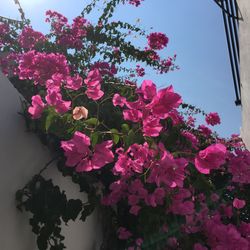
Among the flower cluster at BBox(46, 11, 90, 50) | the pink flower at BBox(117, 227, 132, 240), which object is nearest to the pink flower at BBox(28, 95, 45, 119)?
the pink flower at BBox(117, 227, 132, 240)

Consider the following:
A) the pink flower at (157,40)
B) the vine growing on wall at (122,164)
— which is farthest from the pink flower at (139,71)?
the vine growing on wall at (122,164)

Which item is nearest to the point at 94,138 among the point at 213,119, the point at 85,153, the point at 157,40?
the point at 85,153

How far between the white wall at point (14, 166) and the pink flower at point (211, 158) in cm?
69

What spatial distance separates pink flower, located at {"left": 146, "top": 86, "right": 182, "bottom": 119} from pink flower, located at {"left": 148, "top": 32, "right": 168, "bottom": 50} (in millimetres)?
4113

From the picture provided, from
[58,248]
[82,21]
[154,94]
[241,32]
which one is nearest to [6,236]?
[58,248]

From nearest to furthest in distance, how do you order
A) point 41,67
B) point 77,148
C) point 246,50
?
point 77,148 < point 41,67 < point 246,50

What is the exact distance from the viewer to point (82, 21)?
229 inches

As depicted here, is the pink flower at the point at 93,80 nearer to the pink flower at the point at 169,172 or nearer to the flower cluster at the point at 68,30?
the pink flower at the point at 169,172

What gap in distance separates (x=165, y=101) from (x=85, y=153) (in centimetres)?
37

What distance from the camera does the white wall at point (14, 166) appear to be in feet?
6.01

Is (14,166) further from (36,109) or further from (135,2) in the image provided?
(135,2)

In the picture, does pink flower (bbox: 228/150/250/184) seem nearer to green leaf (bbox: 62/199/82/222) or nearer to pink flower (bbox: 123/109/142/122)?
pink flower (bbox: 123/109/142/122)

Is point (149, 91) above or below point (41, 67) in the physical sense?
below

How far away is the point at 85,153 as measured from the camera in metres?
1.89
